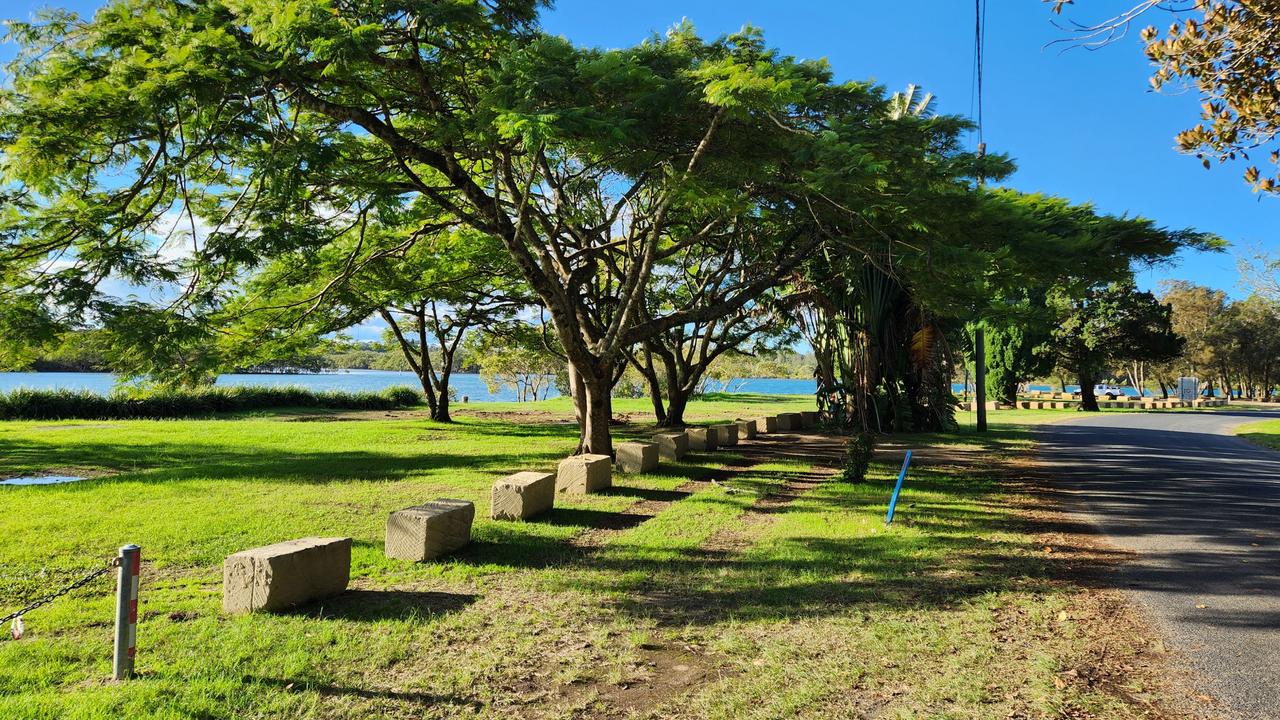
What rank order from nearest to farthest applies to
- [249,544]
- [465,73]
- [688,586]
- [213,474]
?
1. [688,586]
2. [249,544]
3. [465,73]
4. [213,474]

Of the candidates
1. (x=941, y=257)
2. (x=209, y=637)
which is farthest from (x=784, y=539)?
(x=209, y=637)

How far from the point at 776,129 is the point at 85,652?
875 cm

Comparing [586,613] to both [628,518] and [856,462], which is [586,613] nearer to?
[628,518]

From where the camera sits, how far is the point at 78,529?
7578 millimetres

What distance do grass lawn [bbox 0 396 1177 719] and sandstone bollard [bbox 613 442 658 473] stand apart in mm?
1409

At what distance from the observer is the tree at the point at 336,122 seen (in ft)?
24.2

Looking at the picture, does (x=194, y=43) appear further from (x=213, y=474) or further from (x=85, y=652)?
(x=213, y=474)

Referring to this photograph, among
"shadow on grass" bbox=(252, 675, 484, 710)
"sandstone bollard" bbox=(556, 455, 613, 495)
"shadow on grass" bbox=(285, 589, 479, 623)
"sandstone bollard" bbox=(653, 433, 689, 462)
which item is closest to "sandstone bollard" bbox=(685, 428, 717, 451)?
"sandstone bollard" bbox=(653, 433, 689, 462)

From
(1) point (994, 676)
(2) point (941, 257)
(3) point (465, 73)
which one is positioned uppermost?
(3) point (465, 73)

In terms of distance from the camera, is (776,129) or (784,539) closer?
(784,539)

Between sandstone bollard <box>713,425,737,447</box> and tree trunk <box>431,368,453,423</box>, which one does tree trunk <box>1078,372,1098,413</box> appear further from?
tree trunk <box>431,368,453,423</box>

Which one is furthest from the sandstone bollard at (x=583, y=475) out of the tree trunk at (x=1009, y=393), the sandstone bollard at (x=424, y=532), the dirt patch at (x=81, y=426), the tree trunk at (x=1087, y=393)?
the tree trunk at (x=1087, y=393)

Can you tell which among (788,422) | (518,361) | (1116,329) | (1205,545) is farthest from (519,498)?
(1116,329)

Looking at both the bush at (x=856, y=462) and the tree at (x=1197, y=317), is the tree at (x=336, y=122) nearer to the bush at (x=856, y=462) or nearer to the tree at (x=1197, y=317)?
the bush at (x=856, y=462)
